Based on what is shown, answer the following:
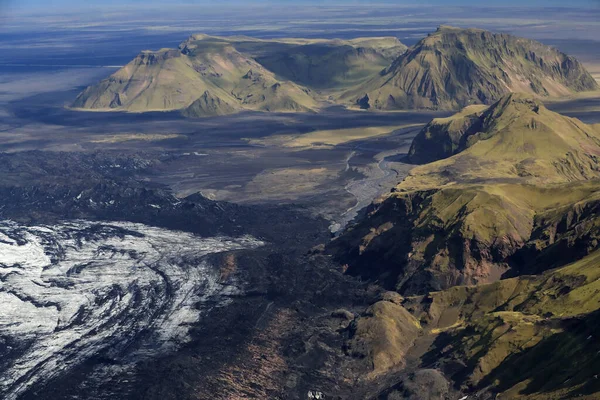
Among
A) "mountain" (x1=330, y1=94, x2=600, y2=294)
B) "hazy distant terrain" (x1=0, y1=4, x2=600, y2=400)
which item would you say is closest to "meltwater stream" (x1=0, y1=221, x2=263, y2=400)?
"hazy distant terrain" (x1=0, y1=4, x2=600, y2=400)

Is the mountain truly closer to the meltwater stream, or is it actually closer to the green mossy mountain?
the green mossy mountain

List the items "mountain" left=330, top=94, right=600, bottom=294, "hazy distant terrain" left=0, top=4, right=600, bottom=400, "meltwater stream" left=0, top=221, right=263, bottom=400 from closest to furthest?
1. "hazy distant terrain" left=0, top=4, right=600, bottom=400
2. "meltwater stream" left=0, top=221, right=263, bottom=400
3. "mountain" left=330, top=94, right=600, bottom=294

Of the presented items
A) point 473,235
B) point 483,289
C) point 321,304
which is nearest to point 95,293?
point 321,304

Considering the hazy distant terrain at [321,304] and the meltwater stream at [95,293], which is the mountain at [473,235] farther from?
the meltwater stream at [95,293]

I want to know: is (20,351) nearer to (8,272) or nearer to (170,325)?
(170,325)

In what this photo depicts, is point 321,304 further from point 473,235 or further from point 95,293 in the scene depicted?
point 95,293

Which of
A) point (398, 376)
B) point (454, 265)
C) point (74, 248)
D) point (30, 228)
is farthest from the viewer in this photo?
point (30, 228)

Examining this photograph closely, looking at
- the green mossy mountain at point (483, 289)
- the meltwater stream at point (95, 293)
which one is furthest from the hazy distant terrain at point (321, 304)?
the meltwater stream at point (95, 293)

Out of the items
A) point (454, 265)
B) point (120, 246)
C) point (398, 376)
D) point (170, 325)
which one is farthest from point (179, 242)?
point (398, 376)
